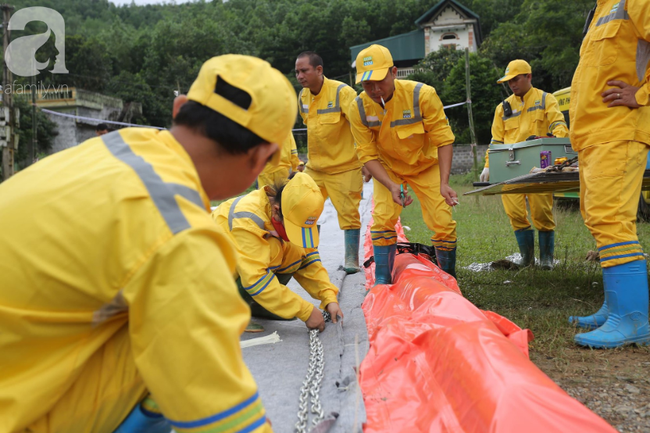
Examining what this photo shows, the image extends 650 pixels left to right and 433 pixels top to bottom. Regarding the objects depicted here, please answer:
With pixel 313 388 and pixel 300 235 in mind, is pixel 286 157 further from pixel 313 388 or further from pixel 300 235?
pixel 313 388

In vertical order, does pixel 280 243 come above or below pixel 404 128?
below

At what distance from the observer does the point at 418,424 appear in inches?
74.0

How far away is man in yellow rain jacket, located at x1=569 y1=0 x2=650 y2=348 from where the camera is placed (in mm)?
2801

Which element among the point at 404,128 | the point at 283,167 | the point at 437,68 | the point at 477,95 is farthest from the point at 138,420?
the point at 437,68

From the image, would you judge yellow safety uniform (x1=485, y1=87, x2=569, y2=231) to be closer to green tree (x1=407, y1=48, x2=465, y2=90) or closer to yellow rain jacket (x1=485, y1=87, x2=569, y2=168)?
yellow rain jacket (x1=485, y1=87, x2=569, y2=168)

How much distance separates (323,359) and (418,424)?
928 mm

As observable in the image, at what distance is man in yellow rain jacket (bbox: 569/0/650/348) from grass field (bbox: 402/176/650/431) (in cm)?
18

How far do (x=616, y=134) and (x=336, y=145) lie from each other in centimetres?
293

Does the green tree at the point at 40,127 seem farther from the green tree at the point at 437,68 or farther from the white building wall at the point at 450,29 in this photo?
the white building wall at the point at 450,29

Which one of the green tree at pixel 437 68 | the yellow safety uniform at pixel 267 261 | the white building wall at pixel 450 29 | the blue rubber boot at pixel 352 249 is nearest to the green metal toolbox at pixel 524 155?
the blue rubber boot at pixel 352 249

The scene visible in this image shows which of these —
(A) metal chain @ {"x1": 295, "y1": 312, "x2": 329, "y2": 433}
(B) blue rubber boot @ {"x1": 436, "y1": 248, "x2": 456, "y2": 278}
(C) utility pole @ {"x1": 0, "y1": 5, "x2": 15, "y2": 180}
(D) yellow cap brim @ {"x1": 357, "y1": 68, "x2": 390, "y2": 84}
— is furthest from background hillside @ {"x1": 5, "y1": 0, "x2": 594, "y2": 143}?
(A) metal chain @ {"x1": 295, "y1": 312, "x2": 329, "y2": 433}

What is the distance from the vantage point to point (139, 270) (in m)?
A: 0.92

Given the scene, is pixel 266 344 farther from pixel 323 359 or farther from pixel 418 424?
pixel 418 424

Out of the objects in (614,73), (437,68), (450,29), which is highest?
(450,29)
